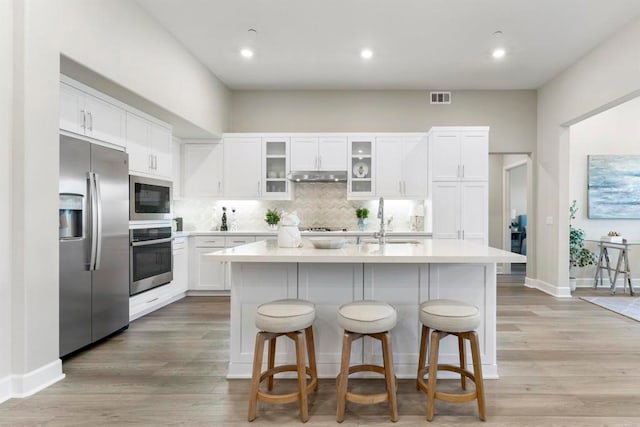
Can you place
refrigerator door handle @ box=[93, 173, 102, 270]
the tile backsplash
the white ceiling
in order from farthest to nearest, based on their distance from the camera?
the tile backsplash → the white ceiling → refrigerator door handle @ box=[93, 173, 102, 270]

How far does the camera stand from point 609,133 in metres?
5.75

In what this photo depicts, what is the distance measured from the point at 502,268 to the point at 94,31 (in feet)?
24.7

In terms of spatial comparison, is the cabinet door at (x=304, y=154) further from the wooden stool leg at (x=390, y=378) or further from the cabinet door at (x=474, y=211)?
the wooden stool leg at (x=390, y=378)

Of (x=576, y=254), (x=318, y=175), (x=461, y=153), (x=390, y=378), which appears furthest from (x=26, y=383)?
(x=576, y=254)

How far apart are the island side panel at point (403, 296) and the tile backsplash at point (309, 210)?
3.05 meters

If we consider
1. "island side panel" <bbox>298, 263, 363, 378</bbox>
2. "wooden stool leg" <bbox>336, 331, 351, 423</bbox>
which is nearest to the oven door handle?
"island side panel" <bbox>298, 263, 363, 378</bbox>

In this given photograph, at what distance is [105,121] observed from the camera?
11.0 ft

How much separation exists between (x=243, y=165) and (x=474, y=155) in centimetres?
336

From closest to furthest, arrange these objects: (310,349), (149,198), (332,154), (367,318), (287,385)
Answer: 1. (367,318)
2. (310,349)
3. (287,385)
4. (149,198)
5. (332,154)

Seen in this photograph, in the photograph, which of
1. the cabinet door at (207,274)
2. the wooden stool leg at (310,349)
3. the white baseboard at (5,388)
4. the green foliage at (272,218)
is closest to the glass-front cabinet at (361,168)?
the green foliage at (272,218)

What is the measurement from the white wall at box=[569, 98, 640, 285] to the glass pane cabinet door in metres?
3.38

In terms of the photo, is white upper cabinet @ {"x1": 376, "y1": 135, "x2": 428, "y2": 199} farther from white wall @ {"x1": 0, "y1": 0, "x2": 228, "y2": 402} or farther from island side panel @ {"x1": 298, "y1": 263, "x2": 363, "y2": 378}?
white wall @ {"x1": 0, "y1": 0, "x2": 228, "y2": 402}

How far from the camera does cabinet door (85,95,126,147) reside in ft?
10.3

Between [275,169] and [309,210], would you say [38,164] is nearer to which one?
[275,169]
